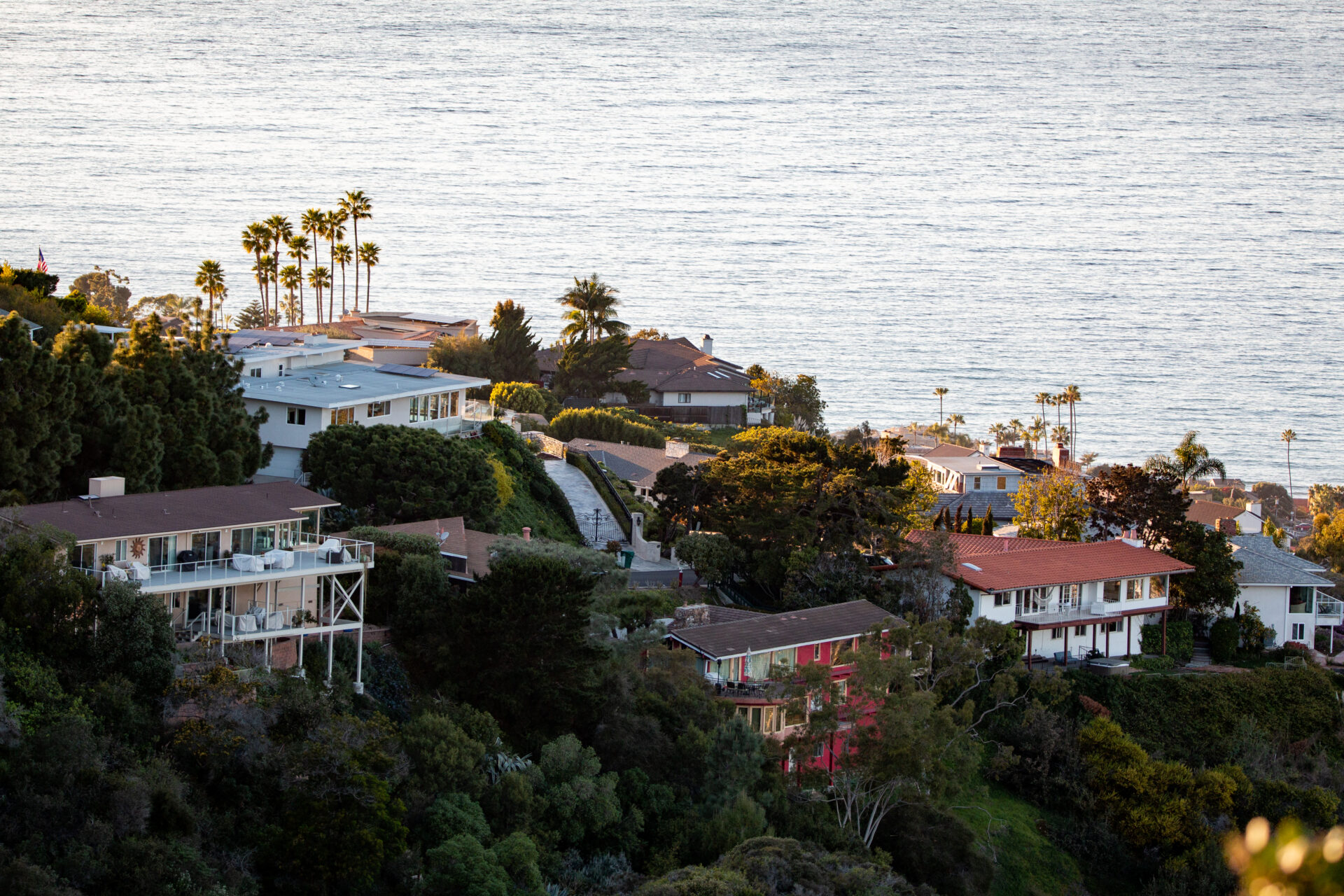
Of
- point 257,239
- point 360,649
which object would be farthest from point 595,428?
point 360,649

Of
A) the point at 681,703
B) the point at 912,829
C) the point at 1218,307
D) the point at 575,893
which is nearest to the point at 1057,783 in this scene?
the point at 912,829

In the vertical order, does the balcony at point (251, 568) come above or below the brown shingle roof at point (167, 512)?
below

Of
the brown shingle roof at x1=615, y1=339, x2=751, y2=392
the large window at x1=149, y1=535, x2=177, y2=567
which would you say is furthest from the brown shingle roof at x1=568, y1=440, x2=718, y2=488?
the large window at x1=149, y1=535, x2=177, y2=567

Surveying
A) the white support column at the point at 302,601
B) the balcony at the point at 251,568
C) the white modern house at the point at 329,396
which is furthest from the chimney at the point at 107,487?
the white modern house at the point at 329,396

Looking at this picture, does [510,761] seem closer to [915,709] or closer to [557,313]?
[915,709]

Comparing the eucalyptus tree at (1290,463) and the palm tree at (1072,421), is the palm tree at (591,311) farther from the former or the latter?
the eucalyptus tree at (1290,463)

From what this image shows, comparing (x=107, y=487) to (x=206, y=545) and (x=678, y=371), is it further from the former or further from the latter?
(x=678, y=371)

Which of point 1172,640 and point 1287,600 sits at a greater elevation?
point 1287,600
